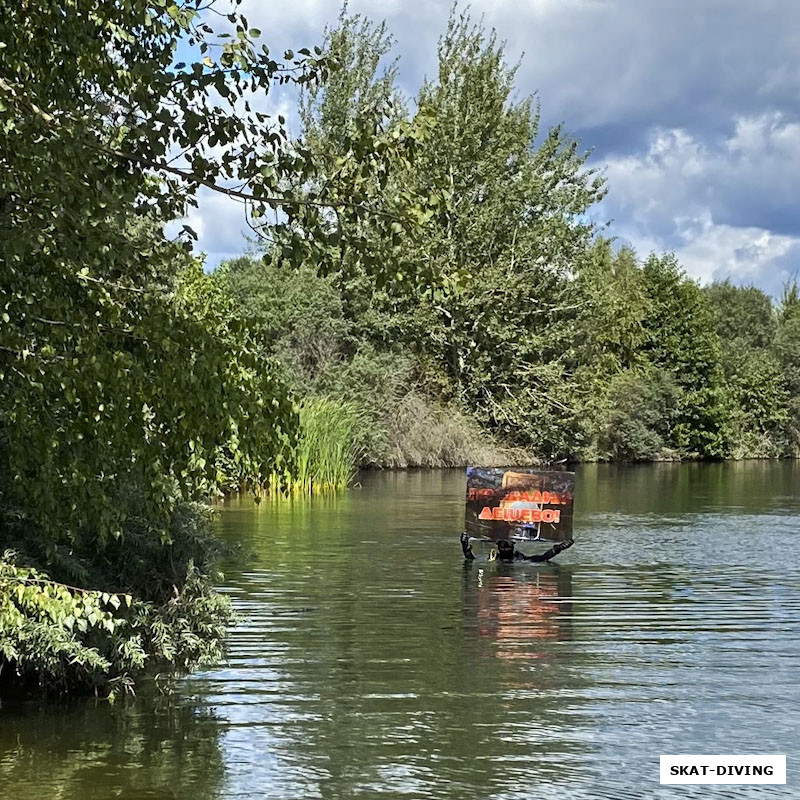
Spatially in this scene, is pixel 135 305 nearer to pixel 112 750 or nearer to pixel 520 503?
pixel 112 750

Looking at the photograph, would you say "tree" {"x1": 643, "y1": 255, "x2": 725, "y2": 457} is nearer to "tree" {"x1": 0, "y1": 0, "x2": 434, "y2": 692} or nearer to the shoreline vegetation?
the shoreline vegetation

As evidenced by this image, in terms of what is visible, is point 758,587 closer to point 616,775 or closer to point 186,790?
point 616,775

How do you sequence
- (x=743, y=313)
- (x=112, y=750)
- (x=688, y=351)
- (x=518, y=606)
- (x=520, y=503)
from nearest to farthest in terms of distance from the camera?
(x=112, y=750) → (x=518, y=606) → (x=520, y=503) → (x=688, y=351) → (x=743, y=313)

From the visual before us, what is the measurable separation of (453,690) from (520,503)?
7869mm

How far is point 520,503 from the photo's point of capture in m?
17.7

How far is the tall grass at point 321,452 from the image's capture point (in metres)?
30.2

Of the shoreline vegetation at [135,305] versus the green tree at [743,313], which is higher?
the green tree at [743,313]

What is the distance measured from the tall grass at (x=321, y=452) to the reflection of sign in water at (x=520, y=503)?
12.0 m

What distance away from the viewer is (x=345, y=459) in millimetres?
33000

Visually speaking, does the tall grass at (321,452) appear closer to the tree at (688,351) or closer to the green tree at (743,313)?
the tree at (688,351)

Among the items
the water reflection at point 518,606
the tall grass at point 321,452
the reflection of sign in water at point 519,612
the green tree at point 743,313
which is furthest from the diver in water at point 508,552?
the green tree at point 743,313

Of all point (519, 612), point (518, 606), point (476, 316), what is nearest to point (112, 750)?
point (519, 612)

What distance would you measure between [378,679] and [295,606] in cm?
393

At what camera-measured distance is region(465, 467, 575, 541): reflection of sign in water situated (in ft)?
57.6
